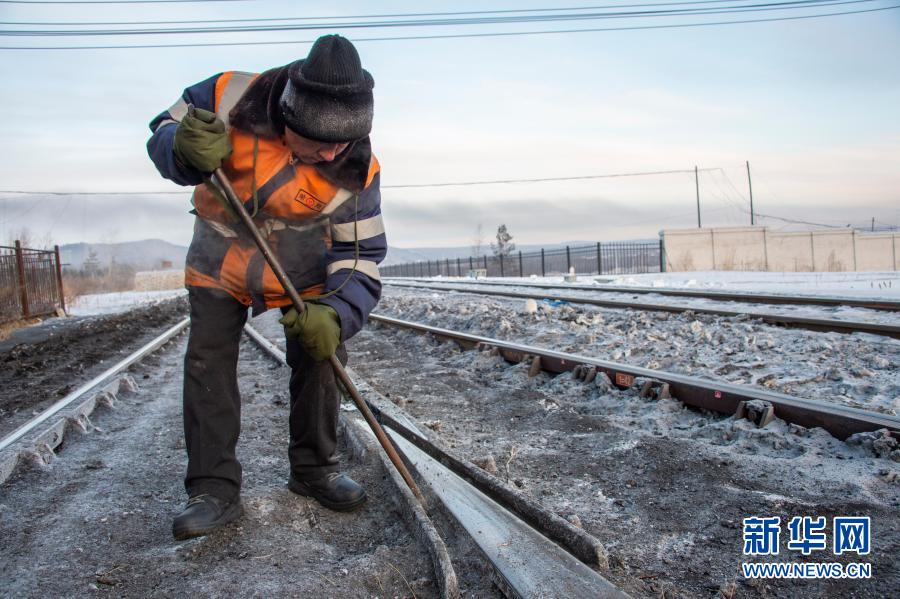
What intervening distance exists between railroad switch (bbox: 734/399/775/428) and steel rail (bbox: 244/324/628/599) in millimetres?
1835

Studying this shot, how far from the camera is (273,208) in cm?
260

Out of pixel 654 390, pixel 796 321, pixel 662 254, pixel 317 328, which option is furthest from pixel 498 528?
pixel 662 254

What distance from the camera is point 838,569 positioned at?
2.24m

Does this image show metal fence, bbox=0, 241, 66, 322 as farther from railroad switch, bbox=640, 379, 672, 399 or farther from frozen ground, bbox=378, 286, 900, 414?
railroad switch, bbox=640, 379, 672, 399

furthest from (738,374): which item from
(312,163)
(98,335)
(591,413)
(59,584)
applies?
(98,335)

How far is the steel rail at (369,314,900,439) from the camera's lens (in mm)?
3348

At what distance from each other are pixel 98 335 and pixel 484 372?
8790 mm

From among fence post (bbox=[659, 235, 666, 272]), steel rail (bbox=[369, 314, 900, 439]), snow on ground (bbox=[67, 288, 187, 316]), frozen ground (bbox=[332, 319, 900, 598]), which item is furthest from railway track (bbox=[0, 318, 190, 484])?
fence post (bbox=[659, 235, 666, 272])

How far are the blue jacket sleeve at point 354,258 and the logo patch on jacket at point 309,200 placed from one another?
77mm

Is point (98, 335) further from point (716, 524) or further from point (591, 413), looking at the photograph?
point (716, 524)

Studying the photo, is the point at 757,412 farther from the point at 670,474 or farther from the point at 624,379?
the point at 624,379

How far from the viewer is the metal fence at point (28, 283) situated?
50.5ft

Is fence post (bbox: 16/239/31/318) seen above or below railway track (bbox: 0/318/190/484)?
above

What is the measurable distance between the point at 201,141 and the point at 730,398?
11.0 ft
